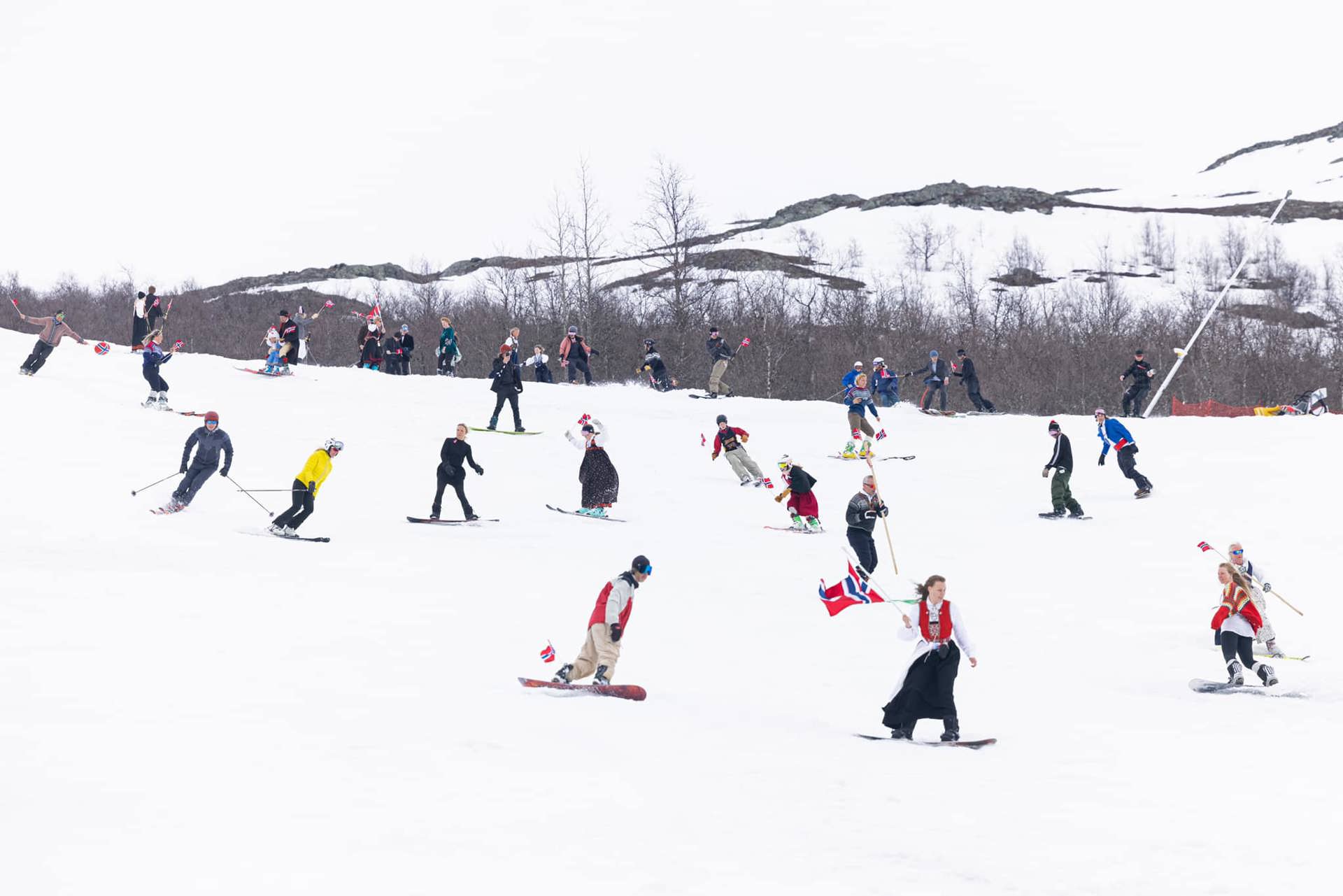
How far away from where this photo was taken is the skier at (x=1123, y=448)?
783 inches

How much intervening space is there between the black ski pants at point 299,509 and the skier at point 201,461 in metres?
1.29

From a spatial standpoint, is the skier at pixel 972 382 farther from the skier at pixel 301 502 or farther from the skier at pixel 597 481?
the skier at pixel 301 502

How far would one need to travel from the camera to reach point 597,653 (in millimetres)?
9656

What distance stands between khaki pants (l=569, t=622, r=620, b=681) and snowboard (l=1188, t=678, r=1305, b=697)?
555 cm

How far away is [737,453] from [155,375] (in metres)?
11.5

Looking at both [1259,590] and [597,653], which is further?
[1259,590]

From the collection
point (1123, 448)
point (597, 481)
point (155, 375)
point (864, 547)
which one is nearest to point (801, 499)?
point (864, 547)

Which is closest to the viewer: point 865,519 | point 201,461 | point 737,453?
point 865,519

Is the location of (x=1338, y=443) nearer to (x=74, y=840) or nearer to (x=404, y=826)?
(x=404, y=826)

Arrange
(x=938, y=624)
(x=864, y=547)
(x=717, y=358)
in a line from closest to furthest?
1. (x=938, y=624)
2. (x=864, y=547)
3. (x=717, y=358)

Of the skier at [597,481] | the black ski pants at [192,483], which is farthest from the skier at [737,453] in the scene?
the black ski pants at [192,483]

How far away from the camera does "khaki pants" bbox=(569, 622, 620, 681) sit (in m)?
9.61

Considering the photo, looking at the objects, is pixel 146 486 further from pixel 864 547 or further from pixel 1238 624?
pixel 1238 624

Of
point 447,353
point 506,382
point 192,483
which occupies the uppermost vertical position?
point 447,353
